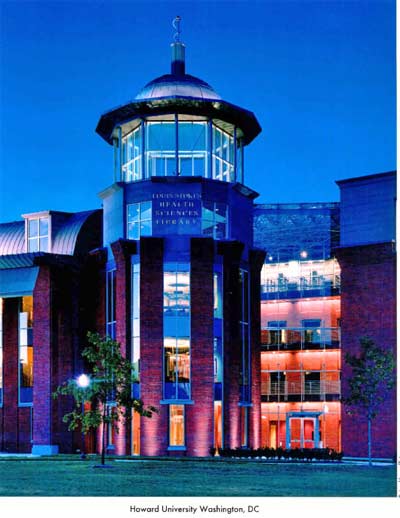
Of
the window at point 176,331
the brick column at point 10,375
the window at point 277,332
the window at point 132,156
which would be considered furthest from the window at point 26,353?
the window at point 277,332

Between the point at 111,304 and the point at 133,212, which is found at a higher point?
the point at 133,212

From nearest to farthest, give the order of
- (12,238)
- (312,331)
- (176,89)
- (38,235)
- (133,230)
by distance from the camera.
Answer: (133,230)
(176,89)
(38,235)
(12,238)
(312,331)

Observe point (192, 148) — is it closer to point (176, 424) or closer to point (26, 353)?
point (176, 424)

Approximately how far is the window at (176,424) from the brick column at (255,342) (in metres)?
5.83

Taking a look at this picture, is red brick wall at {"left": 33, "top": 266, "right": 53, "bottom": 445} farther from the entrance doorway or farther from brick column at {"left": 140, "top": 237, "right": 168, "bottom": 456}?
the entrance doorway

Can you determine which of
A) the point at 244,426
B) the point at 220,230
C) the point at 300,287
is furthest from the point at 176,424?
the point at 300,287

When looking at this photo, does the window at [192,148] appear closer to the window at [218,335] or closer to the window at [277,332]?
the window at [218,335]

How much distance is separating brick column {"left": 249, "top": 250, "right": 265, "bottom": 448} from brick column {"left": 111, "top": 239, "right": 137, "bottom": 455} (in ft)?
24.0

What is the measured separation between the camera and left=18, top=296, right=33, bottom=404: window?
57.0 metres

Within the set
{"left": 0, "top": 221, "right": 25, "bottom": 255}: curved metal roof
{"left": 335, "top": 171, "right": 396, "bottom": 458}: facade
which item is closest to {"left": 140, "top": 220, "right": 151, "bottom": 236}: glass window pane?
{"left": 335, "top": 171, "right": 396, "bottom": 458}: facade

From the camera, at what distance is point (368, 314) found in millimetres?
53062

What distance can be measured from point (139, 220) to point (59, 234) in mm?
9571

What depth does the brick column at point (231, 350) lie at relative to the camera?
50812mm

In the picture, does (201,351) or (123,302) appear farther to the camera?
(123,302)
